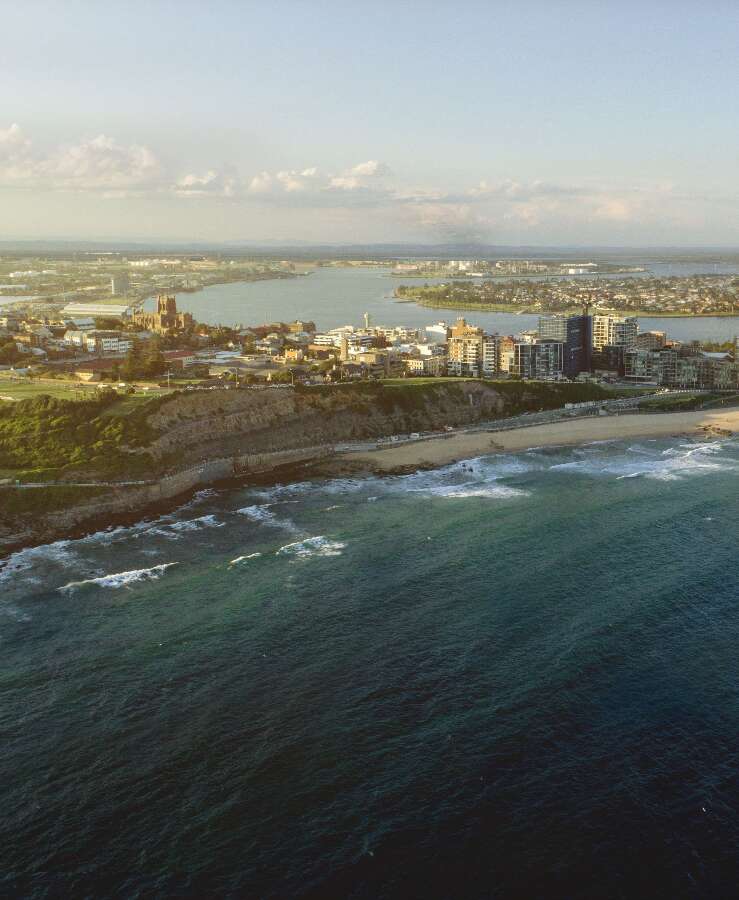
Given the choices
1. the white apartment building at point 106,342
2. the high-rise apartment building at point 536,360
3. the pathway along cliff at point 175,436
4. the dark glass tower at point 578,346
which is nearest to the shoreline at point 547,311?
the dark glass tower at point 578,346

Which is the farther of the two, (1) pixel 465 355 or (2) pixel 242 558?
(1) pixel 465 355

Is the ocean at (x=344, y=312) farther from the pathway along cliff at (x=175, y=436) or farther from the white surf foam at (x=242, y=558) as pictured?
the white surf foam at (x=242, y=558)

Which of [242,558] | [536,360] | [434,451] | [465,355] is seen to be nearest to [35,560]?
[242,558]

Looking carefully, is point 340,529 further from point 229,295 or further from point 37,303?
point 229,295

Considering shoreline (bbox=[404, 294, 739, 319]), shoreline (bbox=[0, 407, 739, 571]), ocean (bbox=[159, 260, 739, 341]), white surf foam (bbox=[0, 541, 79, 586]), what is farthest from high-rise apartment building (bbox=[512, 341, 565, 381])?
shoreline (bbox=[404, 294, 739, 319])

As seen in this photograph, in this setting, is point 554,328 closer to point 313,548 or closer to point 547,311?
point 313,548

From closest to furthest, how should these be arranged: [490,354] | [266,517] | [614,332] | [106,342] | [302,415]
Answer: [266,517], [302,415], [106,342], [490,354], [614,332]
